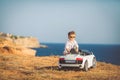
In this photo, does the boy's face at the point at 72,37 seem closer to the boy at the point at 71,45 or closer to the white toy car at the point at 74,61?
the boy at the point at 71,45

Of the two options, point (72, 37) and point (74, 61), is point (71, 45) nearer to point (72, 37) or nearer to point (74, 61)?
point (72, 37)

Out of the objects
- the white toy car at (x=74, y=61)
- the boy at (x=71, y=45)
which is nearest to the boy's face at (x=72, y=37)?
the boy at (x=71, y=45)

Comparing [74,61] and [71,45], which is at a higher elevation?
[71,45]

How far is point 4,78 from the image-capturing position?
1891 cm

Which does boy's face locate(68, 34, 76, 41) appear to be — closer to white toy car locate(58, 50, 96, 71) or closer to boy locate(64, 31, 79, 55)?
boy locate(64, 31, 79, 55)

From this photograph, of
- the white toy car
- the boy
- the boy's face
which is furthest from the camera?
the boy

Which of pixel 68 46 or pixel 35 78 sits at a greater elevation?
pixel 68 46

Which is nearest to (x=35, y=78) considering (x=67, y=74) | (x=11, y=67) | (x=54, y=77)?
(x=54, y=77)

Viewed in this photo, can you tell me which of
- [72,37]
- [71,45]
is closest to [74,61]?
[71,45]

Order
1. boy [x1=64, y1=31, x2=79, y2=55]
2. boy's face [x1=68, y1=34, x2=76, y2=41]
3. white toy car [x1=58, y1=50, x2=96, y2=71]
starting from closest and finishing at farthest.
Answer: white toy car [x1=58, y1=50, x2=96, y2=71], boy's face [x1=68, y1=34, x2=76, y2=41], boy [x1=64, y1=31, x2=79, y2=55]

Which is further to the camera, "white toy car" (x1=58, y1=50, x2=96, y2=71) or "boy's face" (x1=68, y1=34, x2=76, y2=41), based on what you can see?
"boy's face" (x1=68, y1=34, x2=76, y2=41)

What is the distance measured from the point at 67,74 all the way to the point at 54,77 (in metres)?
1.62

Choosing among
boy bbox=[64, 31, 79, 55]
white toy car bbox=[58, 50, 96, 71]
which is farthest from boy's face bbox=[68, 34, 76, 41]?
white toy car bbox=[58, 50, 96, 71]

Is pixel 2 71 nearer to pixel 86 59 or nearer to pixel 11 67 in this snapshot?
pixel 11 67
